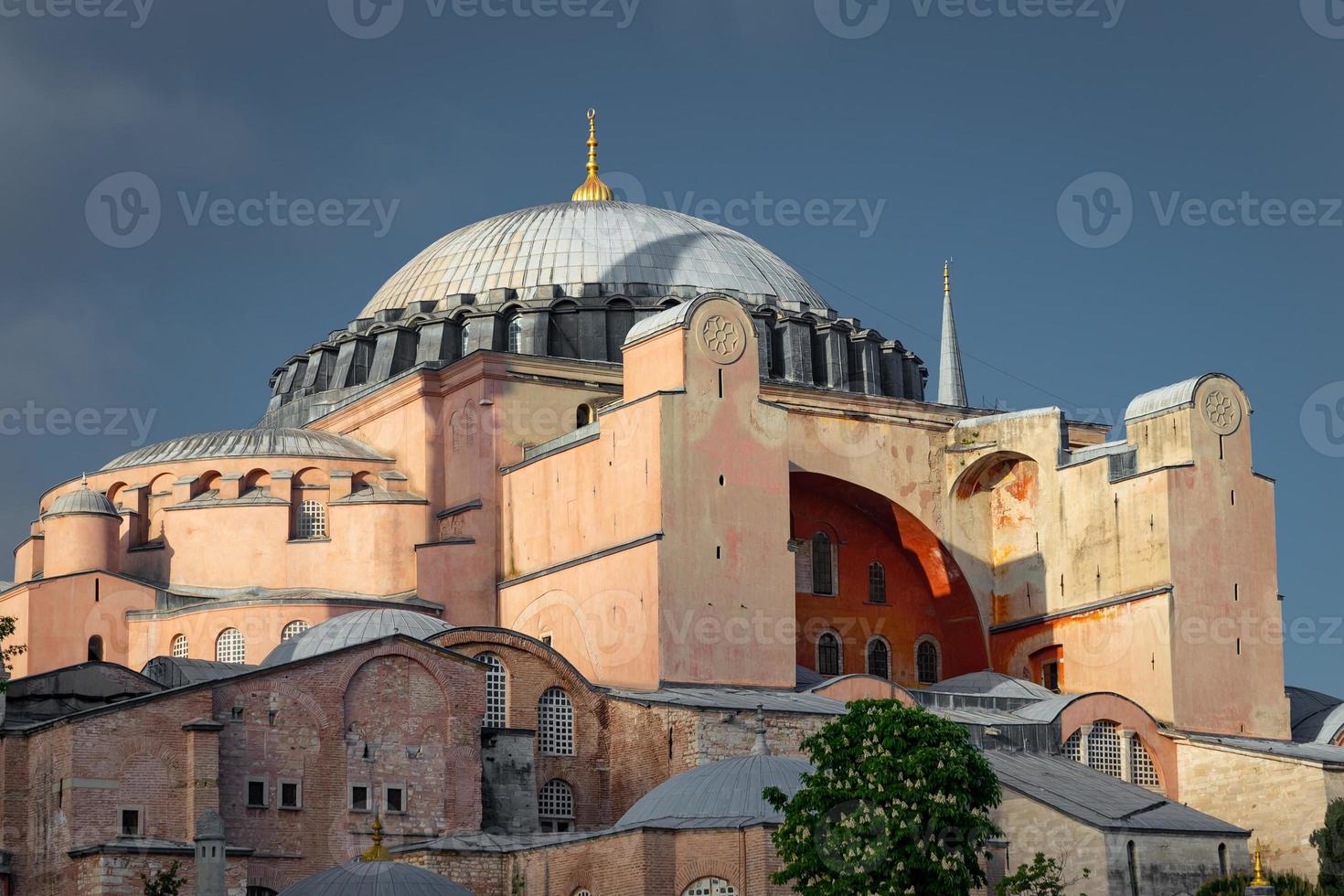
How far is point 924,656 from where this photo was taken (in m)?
63.4

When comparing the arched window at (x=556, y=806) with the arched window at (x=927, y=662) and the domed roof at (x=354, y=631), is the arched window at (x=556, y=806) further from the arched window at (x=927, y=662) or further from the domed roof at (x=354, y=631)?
the arched window at (x=927, y=662)

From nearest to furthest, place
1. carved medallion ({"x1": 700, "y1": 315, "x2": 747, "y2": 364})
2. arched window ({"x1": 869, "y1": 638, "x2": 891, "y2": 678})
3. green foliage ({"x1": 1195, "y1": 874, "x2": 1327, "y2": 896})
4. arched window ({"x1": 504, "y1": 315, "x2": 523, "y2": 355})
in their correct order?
green foliage ({"x1": 1195, "y1": 874, "x2": 1327, "y2": 896})
carved medallion ({"x1": 700, "y1": 315, "x2": 747, "y2": 364})
arched window ({"x1": 869, "y1": 638, "x2": 891, "y2": 678})
arched window ({"x1": 504, "y1": 315, "x2": 523, "y2": 355})

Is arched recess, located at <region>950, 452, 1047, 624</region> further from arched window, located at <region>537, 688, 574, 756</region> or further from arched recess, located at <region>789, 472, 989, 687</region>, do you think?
arched window, located at <region>537, 688, 574, 756</region>

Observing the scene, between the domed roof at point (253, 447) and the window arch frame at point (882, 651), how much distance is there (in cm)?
1256

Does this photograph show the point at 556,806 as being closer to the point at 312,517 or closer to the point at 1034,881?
the point at 1034,881

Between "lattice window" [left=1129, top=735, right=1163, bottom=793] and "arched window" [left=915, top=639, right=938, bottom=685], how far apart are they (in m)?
7.57

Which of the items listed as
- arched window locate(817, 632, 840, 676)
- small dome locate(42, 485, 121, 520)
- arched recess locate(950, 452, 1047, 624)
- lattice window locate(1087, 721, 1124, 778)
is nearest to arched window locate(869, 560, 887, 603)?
arched window locate(817, 632, 840, 676)

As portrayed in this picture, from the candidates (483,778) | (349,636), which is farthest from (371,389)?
(483,778)

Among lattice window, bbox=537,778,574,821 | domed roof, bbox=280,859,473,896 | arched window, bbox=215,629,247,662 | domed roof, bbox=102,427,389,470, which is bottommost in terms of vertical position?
domed roof, bbox=280,859,473,896

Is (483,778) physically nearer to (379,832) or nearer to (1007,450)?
(379,832)

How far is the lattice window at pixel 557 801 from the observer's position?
166ft

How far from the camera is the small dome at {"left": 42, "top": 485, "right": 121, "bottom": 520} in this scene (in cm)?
5966

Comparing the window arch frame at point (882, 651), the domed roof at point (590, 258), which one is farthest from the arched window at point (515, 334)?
the window arch frame at point (882, 651)

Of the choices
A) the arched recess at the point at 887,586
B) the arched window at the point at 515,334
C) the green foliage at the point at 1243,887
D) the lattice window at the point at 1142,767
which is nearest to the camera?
the green foliage at the point at 1243,887
